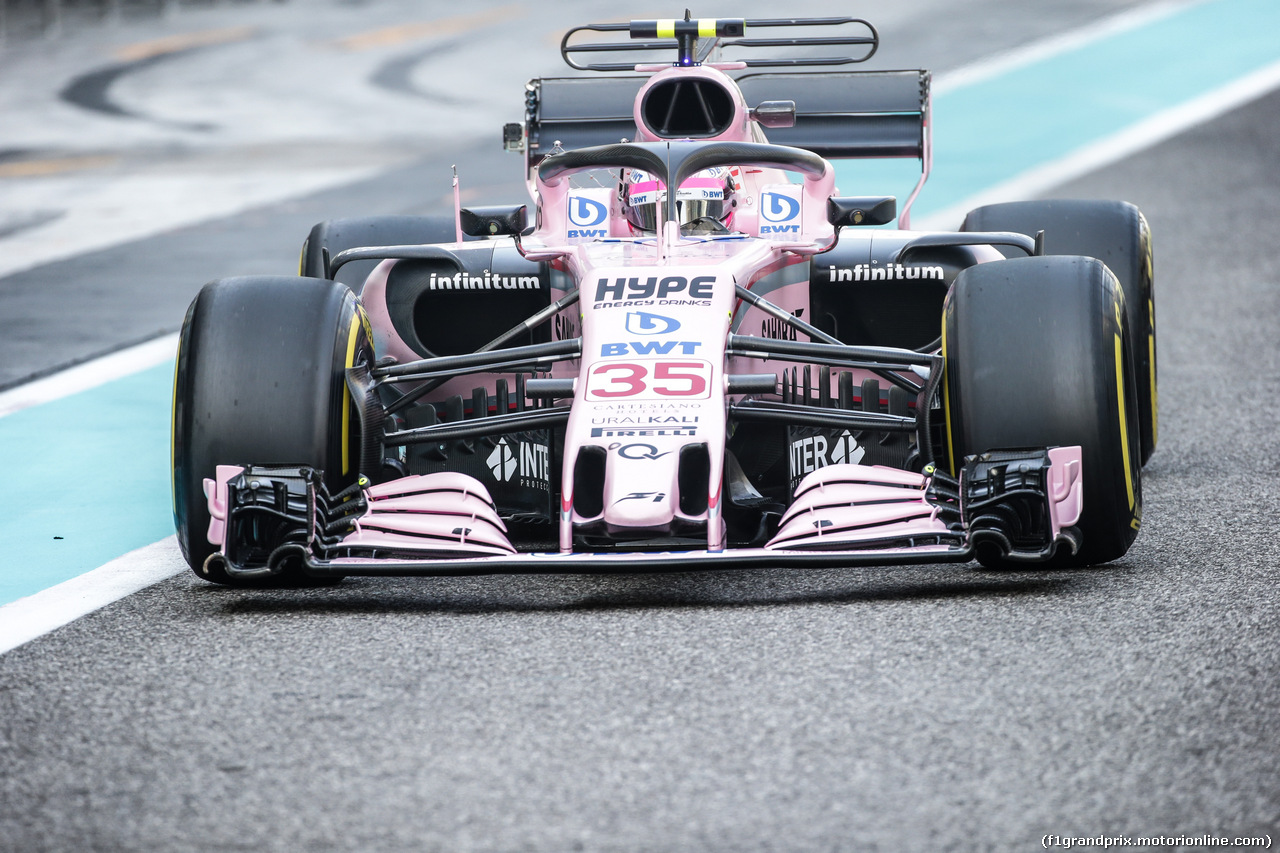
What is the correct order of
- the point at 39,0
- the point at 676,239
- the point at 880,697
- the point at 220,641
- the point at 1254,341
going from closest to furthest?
the point at 880,697 → the point at 220,641 → the point at 676,239 → the point at 1254,341 → the point at 39,0

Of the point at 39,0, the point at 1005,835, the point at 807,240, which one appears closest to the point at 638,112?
the point at 807,240

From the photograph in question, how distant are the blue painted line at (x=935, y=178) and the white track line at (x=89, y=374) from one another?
0.35ft

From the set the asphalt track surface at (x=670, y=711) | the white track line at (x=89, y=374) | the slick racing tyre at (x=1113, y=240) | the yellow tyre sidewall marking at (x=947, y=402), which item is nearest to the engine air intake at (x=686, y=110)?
the slick racing tyre at (x=1113, y=240)

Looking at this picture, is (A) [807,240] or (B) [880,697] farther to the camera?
(A) [807,240]

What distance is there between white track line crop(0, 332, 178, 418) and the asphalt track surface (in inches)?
136

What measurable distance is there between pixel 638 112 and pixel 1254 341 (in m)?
4.56

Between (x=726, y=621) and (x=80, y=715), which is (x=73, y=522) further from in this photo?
(x=726, y=621)

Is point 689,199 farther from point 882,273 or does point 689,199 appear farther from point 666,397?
point 666,397

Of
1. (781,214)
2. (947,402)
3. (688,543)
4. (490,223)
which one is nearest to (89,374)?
(490,223)

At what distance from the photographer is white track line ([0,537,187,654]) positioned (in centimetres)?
523

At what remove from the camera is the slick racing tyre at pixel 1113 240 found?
6.97m

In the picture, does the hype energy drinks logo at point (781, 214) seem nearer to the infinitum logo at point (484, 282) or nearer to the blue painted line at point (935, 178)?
the infinitum logo at point (484, 282)

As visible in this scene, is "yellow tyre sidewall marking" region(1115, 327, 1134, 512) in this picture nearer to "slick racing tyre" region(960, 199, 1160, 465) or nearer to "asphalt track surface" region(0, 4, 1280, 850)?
"asphalt track surface" region(0, 4, 1280, 850)

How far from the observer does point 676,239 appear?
6055 mm
